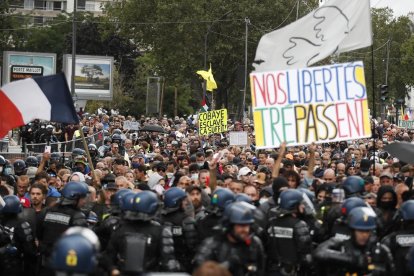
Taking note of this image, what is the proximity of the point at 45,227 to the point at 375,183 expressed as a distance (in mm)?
4960

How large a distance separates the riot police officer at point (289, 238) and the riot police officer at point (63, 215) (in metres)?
2.01

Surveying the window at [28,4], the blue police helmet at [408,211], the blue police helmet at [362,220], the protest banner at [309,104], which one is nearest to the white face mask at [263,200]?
the protest banner at [309,104]

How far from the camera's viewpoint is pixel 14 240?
12273 millimetres

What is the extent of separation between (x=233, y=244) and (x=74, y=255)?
2314mm

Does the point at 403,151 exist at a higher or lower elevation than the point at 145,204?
higher

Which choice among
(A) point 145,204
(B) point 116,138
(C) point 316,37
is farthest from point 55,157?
(A) point 145,204

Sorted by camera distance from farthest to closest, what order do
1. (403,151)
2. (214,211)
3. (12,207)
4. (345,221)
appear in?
1. (403,151)
2. (12,207)
3. (214,211)
4. (345,221)

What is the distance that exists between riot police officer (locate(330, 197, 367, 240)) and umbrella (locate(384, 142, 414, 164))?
407cm

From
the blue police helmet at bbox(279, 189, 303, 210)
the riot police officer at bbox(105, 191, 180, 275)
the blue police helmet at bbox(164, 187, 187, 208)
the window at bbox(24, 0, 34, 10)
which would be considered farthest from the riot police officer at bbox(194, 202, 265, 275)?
the window at bbox(24, 0, 34, 10)

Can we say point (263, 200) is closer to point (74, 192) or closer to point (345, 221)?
point (345, 221)

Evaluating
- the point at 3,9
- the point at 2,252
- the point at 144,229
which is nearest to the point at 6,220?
the point at 2,252

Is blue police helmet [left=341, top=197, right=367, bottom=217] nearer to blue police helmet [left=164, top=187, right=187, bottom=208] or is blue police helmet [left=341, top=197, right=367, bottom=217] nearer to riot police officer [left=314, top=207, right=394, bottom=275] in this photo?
riot police officer [left=314, top=207, right=394, bottom=275]

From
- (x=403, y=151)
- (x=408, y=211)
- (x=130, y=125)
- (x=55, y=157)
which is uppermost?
(x=130, y=125)

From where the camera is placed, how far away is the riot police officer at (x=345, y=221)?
10984 mm
